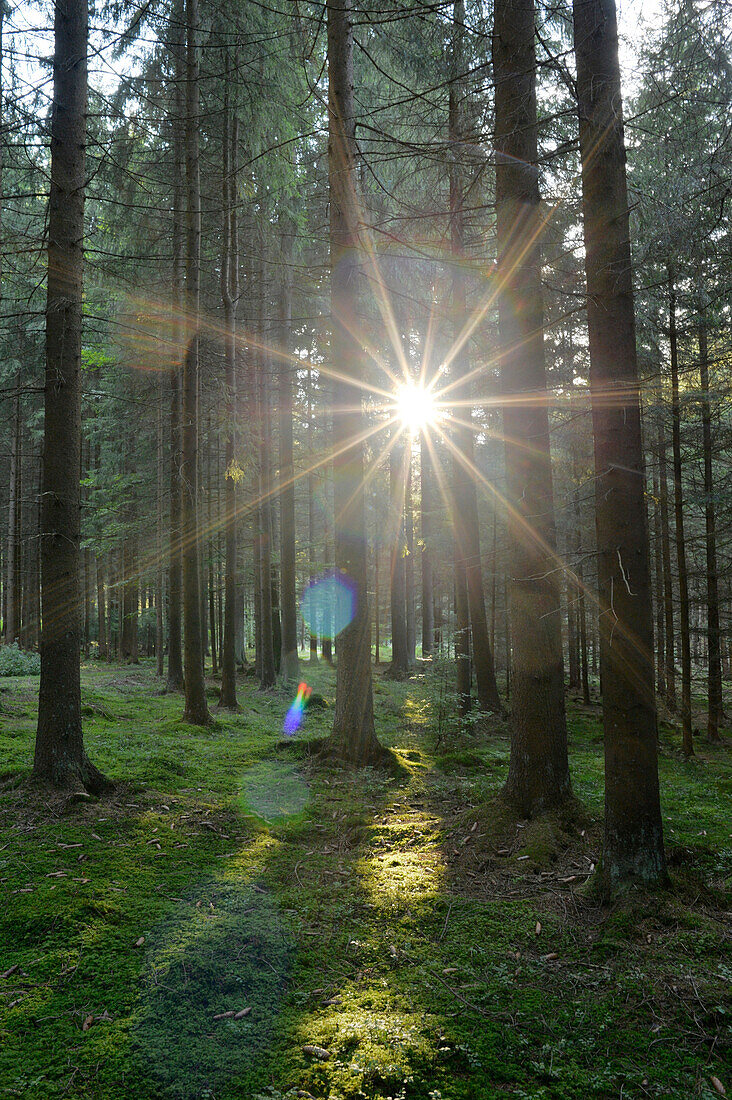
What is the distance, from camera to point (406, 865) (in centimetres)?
496

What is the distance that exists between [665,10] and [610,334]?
4879mm

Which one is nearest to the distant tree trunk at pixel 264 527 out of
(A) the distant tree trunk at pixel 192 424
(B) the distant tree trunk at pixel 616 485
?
(A) the distant tree trunk at pixel 192 424

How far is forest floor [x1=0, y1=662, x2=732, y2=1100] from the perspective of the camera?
2643 mm

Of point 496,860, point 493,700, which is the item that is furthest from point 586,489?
point 496,860

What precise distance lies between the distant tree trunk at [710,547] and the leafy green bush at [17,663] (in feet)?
56.1

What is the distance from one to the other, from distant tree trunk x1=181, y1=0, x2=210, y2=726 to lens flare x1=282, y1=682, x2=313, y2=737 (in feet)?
5.11

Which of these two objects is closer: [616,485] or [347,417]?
[616,485]

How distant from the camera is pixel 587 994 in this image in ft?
10.2

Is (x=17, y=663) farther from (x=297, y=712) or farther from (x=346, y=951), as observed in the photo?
(x=346, y=951)

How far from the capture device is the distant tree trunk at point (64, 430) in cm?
584

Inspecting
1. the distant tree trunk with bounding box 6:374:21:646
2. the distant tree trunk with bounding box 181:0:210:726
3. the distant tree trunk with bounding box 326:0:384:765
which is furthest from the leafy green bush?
the distant tree trunk with bounding box 326:0:384:765

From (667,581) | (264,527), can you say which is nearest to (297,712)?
(264,527)

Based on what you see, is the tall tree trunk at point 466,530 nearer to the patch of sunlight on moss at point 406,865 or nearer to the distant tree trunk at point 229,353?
the distant tree trunk at point 229,353

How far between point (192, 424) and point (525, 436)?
752 centimetres
